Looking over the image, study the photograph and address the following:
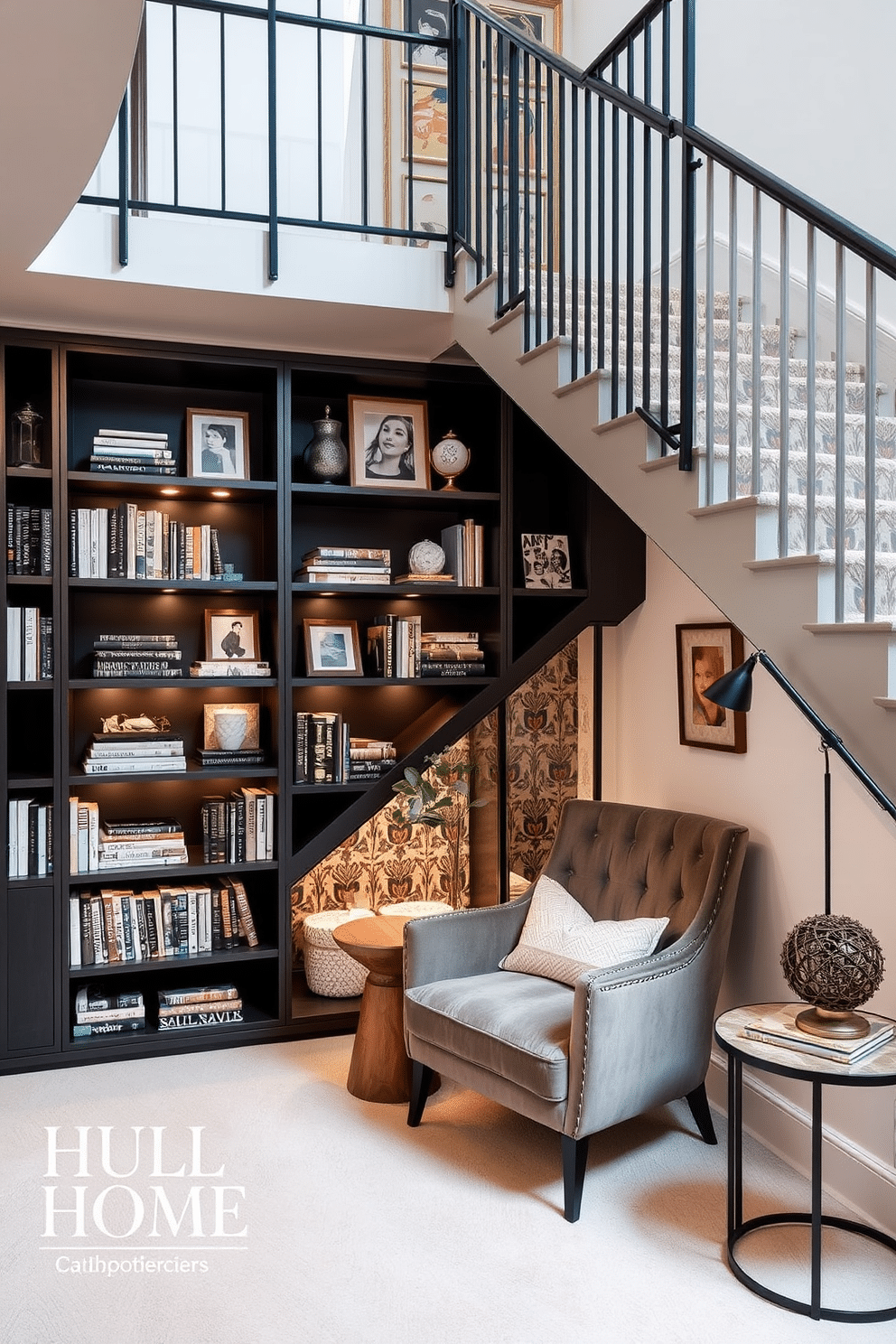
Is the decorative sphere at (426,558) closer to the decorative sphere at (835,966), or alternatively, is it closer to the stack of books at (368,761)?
Answer: the stack of books at (368,761)

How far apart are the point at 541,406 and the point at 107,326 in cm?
162

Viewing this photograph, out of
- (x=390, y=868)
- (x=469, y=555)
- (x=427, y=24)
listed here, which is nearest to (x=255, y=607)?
(x=469, y=555)

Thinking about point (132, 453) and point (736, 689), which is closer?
point (736, 689)

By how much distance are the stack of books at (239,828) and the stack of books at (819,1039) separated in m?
1.95

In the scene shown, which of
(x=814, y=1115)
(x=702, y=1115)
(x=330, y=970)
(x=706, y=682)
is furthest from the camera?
(x=330, y=970)

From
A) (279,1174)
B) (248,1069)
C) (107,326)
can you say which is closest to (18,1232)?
(279,1174)

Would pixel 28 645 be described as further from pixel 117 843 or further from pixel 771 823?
pixel 771 823

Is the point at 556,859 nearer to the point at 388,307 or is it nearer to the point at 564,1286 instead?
the point at 564,1286

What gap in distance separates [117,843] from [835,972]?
2.44 m

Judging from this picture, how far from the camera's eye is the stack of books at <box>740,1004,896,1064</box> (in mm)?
2301

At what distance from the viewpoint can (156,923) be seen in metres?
3.75

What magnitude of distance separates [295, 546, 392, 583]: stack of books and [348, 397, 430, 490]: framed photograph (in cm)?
28

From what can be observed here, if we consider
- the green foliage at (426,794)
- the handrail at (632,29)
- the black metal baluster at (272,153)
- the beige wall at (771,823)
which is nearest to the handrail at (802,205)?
the handrail at (632,29)

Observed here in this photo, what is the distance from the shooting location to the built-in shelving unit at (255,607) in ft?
11.8
